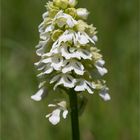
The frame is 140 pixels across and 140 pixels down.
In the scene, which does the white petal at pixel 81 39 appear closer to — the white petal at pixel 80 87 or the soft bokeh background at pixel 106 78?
the white petal at pixel 80 87

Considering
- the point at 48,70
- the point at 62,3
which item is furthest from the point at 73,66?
the point at 62,3

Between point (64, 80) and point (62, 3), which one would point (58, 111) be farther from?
point (62, 3)

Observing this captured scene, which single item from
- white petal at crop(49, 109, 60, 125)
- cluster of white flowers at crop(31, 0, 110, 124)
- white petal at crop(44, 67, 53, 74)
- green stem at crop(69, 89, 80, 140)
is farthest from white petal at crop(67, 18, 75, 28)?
white petal at crop(49, 109, 60, 125)

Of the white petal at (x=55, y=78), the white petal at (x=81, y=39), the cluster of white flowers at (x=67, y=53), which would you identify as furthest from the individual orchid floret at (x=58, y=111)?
the white petal at (x=81, y=39)
